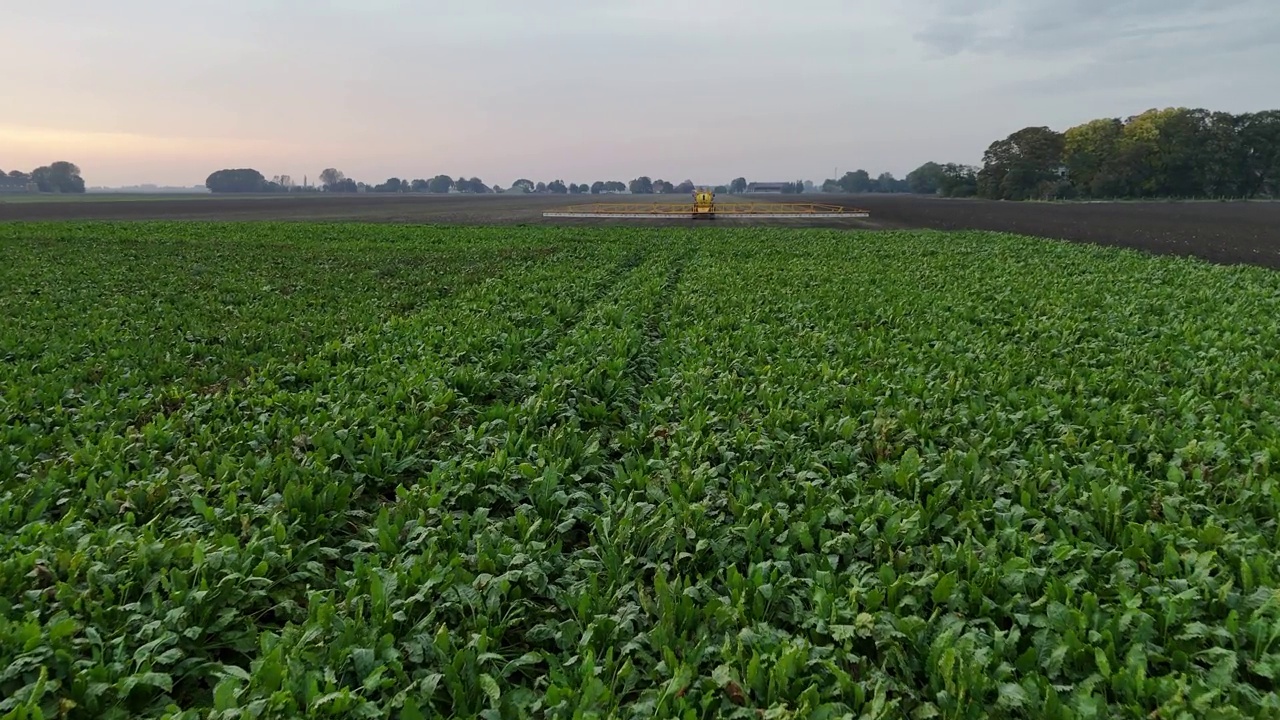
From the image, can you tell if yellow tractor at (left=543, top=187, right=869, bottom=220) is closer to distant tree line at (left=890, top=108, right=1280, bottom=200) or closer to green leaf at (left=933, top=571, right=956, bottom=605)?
green leaf at (left=933, top=571, right=956, bottom=605)

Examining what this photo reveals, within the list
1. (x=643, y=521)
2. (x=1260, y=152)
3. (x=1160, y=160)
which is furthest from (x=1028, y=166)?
(x=643, y=521)

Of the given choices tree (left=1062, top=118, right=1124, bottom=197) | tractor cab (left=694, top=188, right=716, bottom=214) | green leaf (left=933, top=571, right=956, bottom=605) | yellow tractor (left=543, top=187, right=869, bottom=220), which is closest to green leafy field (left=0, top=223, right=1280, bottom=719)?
green leaf (left=933, top=571, right=956, bottom=605)

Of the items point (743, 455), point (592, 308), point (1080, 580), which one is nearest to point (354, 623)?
point (743, 455)

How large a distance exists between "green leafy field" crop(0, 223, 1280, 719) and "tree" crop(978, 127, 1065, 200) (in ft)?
413

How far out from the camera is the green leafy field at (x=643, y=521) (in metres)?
3.50

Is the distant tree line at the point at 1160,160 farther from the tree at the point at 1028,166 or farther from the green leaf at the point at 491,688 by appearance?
the green leaf at the point at 491,688

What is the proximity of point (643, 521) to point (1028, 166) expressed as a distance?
138m

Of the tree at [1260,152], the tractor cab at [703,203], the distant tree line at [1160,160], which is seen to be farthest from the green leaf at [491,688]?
the tree at [1260,152]

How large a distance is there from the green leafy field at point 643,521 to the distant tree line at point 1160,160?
121 metres

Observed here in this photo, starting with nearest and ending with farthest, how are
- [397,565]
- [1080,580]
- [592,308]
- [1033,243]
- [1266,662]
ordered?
[1266,662] → [1080,580] → [397,565] → [592,308] → [1033,243]

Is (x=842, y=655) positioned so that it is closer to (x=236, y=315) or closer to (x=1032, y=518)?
(x=1032, y=518)

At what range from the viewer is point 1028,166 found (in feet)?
390

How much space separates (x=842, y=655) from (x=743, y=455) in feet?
9.49

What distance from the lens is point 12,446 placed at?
6348 millimetres
